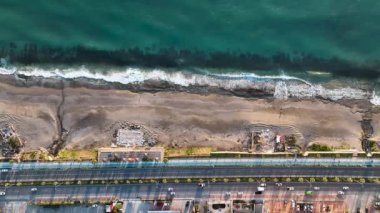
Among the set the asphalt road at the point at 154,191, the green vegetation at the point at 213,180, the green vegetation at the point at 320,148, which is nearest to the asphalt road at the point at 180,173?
the green vegetation at the point at 213,180

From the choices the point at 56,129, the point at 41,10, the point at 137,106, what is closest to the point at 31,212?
the point at 56,129

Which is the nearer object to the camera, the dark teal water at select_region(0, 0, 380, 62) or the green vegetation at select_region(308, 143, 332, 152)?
the green vegetation at select_region(308, 143, 332, 152)

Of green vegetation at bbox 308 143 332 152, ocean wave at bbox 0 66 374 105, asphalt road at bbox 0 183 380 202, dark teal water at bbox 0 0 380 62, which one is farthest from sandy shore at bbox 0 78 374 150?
dark teal water at bbox 0 0 380 62

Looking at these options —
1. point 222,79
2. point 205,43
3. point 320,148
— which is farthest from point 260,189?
point 205,43

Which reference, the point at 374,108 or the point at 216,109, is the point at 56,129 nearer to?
the point at 216,109

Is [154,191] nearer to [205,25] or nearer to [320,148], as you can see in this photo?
[320,148]

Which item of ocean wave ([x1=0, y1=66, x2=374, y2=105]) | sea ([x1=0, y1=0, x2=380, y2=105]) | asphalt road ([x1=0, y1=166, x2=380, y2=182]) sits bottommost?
asphalt road ([x1=0, y1=166, x2=380, y2=182])

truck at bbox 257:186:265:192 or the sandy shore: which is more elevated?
the sandy shore

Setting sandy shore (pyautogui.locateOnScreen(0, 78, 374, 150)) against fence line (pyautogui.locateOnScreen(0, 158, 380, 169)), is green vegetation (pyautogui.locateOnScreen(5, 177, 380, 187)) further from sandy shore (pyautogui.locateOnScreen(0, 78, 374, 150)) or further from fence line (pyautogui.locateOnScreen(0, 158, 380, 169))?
sandy shore (pyautogui.locateOnScreen(0, 78, 374, 150))
